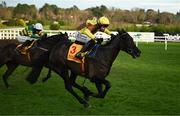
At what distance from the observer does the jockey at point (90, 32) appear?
10914mm

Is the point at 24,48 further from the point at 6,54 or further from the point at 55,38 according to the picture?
the point at 55,38

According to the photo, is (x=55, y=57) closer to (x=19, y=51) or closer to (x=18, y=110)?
(x=18, y=110)

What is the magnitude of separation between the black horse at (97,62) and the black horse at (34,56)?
2.64 feet

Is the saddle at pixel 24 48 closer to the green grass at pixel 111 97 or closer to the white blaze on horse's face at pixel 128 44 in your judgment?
the green grass at pixel 111 97

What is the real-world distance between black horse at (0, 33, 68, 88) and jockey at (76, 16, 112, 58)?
118 cm

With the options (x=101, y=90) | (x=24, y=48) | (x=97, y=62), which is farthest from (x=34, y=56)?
(x=101, y=90)

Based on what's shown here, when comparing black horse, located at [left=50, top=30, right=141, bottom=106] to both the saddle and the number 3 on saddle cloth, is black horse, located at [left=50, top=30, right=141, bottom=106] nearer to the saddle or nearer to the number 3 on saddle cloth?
the number 3 on saddle cloth

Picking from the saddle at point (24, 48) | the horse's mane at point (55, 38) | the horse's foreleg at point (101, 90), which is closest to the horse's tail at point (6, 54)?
the saddle at point (24, 48)

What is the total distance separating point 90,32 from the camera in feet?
36.8

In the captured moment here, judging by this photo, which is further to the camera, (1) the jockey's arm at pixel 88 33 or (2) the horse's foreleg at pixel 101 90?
(1) the jockey's arm at pixel 88 33

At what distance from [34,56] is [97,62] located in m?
3.20

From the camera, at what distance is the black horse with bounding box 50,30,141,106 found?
10539mm

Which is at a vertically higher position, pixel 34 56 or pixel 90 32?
pixel 90 32

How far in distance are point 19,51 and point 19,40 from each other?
1.66 meters
